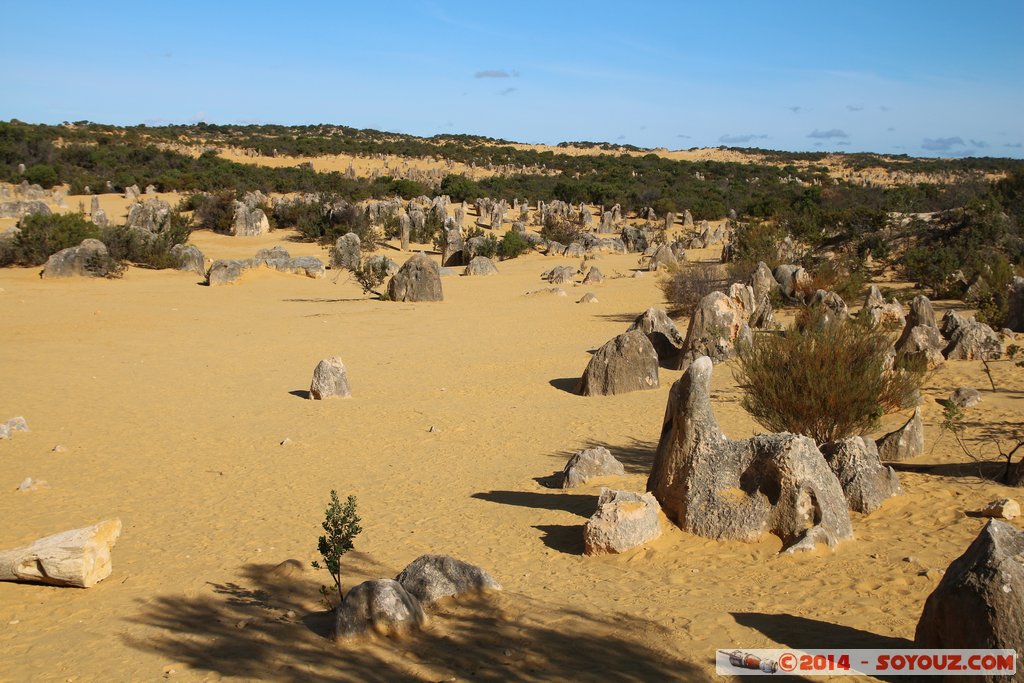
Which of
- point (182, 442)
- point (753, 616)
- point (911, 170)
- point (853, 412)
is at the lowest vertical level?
point (182, 442)

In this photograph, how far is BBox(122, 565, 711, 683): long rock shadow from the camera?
4.40 meters

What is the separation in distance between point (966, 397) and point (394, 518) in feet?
23.4

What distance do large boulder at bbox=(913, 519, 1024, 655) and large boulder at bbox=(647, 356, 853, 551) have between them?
182cm

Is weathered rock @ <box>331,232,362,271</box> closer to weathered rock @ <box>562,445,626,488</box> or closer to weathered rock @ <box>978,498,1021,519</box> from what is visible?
weathered rock @ <box>562,445,626,488</box>

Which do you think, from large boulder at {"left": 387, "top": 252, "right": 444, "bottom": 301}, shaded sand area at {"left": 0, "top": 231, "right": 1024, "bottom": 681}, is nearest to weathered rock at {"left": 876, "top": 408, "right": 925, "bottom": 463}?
shaded sand area at {"left": 0, "top": 231, "right": 1024, "bottom": 681}

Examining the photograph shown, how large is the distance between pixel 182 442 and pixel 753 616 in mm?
7603

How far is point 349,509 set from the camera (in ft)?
18.2

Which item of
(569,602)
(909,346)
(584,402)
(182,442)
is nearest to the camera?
(569,602)

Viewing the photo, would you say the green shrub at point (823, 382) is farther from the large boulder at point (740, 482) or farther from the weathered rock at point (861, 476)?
the large boulder at point (740, 482)

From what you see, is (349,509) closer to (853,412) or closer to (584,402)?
(853,412)

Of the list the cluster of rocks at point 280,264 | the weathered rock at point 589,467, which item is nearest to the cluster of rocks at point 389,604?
the weathered rock at point 589,467

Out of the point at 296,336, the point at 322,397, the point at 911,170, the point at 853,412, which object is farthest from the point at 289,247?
the point at 911,170

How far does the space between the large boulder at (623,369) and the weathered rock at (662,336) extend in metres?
1.72

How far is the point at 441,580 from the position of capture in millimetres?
5359
